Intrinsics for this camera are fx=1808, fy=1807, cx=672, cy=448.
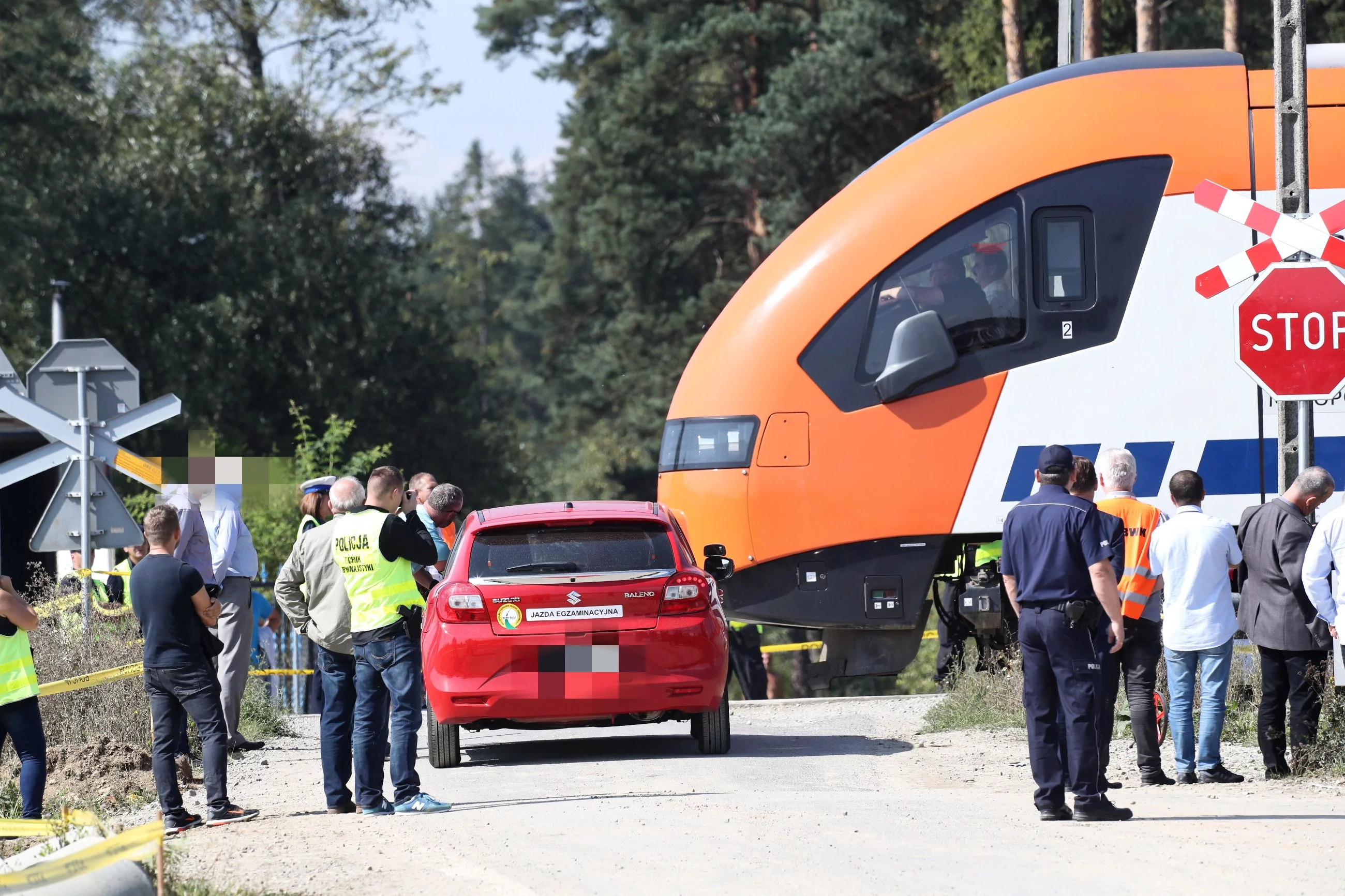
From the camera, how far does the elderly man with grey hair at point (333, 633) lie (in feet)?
28.9

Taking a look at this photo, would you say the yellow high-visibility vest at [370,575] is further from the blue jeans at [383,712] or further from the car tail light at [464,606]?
the car tail light at [464,606]

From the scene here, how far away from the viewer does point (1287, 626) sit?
30.5 feet

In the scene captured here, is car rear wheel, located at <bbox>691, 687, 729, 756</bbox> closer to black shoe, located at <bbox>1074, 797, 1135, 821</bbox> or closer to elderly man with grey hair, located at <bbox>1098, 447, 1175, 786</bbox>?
elderly man with grey hair, located at <bbox>1098, 447, 1175, 786</bbox>

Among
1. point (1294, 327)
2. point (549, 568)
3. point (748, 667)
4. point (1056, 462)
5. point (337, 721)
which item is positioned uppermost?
point (1294, 327)

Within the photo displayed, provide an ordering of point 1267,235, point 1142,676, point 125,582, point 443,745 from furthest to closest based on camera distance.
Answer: point 125,582
point 443,745
point 1267,235
point 1142,676

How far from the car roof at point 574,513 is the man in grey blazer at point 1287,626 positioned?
3.32 m

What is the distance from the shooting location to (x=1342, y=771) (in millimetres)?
9172

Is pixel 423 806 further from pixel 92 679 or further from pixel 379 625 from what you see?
pixel 92 679

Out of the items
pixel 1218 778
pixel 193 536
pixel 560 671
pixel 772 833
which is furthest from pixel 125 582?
pixel 1218 778

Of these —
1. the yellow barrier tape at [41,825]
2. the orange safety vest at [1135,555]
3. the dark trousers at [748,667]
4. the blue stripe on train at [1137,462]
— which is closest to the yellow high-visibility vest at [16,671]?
the yellow barrier tape at [41,825]

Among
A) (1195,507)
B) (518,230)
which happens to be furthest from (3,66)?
(518,230)

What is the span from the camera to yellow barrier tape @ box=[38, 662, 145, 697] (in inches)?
376

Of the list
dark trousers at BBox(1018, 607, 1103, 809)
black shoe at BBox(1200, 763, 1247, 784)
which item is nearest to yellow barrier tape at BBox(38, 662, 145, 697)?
dark trousers at BBox(1018, 607, 1103, 809)

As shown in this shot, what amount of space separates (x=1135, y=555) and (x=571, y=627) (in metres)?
3.11
